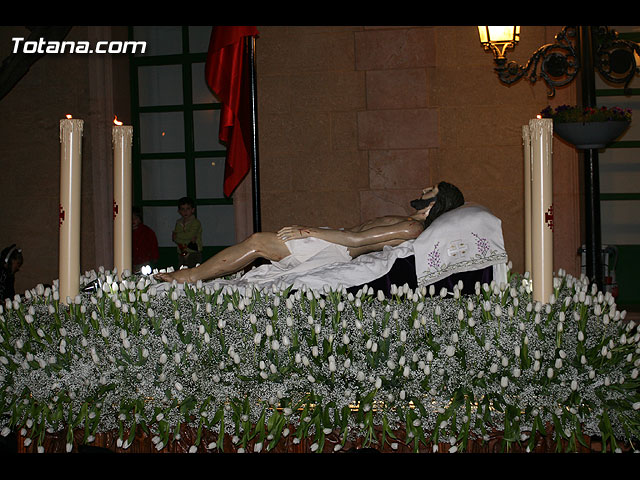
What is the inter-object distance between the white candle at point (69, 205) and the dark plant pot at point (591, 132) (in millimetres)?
3671

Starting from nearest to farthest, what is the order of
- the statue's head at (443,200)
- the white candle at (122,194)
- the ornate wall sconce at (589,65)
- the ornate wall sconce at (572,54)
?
1. the white candle at (122,194)
2. the statue's head at (443,200)
3. the ornate wall sconce at (589,65)
4. the ornate wall sconce at (572,54)

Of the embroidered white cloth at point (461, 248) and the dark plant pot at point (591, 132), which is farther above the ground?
the dark plant pot at point (591, 132)

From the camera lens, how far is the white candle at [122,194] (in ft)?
10.3

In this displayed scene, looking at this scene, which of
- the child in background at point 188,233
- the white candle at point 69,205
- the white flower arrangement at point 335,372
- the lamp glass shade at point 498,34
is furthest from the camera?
the child in background at point 188,233

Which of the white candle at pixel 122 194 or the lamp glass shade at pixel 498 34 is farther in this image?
the lamp glass shade at pixel 498 34

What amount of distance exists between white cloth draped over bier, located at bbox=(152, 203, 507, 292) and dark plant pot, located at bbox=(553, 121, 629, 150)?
2.15 metres

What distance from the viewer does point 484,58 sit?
292 inches

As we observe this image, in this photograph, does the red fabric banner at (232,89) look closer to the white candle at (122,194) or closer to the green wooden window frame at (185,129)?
the white candle at (122,194)

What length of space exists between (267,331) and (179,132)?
6.65 meters

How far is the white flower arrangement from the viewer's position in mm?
2314

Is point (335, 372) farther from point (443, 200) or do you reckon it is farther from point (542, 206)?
point (443, 200)

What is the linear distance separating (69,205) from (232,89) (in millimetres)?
2342

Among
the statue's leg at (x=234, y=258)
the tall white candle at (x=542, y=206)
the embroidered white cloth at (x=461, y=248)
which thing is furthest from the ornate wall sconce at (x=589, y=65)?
the tall white candle at (x=542, y=206)

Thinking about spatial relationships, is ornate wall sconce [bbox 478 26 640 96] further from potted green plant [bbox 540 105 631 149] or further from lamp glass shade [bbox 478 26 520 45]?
potted green plant [bbox 540 105 631 149]
